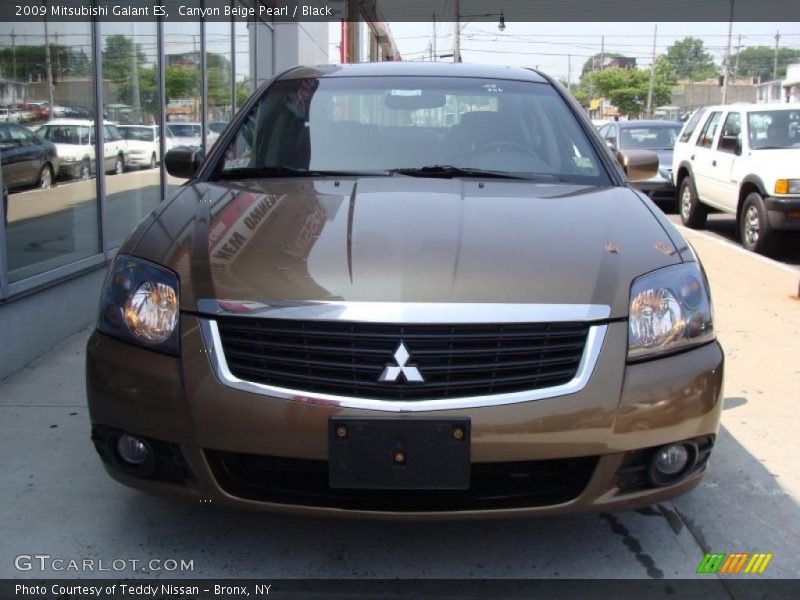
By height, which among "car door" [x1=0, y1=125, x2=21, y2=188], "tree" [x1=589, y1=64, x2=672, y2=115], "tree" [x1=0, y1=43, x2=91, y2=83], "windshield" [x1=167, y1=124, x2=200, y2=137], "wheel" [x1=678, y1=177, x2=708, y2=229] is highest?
"tree" [x1=589, y1=64, x2=672, y2=115]

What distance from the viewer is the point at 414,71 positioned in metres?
3.99

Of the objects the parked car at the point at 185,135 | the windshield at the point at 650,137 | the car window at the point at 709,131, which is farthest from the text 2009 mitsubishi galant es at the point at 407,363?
Result: the windshield at the point at 650,137

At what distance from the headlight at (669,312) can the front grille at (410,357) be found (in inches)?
7.2

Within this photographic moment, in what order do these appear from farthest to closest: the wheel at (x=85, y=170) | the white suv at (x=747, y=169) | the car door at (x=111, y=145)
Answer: the white suv at (x=747, y=169) → the car door at (x=111, y=145) → the wheel at (x=85, y=170)

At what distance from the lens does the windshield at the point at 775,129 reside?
31.8 feet

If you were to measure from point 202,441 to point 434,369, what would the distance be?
678 mm

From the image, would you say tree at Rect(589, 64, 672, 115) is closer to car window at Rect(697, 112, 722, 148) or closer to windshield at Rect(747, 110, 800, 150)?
car window at Rect(697, 112, 722, 148)

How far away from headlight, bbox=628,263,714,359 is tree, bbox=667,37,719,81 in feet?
363

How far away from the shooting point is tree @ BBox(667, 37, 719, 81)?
106562 mm

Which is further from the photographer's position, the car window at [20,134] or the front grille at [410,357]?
the car window at [20,134]

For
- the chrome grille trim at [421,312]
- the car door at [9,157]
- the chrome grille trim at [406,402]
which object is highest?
the car door at [9,157]

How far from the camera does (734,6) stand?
1989 inches

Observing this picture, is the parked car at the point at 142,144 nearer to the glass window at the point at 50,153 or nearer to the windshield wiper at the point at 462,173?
the glass window at the point at 50,153

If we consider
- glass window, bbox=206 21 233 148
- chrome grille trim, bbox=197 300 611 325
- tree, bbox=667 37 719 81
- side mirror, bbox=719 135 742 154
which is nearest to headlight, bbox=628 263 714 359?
chrome grille trim, bbox=197 300 611 325
